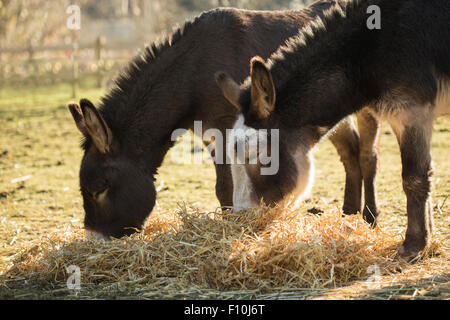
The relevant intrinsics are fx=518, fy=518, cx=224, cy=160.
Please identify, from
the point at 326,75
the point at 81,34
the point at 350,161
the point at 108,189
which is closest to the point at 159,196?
the point at 108,189

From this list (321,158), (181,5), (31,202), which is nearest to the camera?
(31,202)

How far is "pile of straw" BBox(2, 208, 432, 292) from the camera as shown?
11.3 ft

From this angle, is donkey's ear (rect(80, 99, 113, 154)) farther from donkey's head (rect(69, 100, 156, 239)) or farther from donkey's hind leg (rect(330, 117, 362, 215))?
donkey's hind leg (rect(330, 117, 362, 215))

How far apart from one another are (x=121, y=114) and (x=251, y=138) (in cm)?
139

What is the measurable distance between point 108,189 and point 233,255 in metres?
1.38

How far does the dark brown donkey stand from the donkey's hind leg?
0.01 meters

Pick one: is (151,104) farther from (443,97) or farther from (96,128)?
(443,97)

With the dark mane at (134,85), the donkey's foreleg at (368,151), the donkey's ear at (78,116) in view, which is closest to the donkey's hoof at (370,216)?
the donkey's foreleg at (368,151)

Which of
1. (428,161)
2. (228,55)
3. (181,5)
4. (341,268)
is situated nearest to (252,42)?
(228,55)

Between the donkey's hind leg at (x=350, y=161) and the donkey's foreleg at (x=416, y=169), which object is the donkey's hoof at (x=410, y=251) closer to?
the donkey's foreleg at (x=416, y=169)

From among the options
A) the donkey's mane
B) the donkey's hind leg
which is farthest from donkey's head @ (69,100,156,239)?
the donkey's hind leg

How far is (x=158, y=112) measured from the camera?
462cm

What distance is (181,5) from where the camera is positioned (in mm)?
35969

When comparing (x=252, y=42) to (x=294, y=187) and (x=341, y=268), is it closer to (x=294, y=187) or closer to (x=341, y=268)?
(x=294, y=187)
